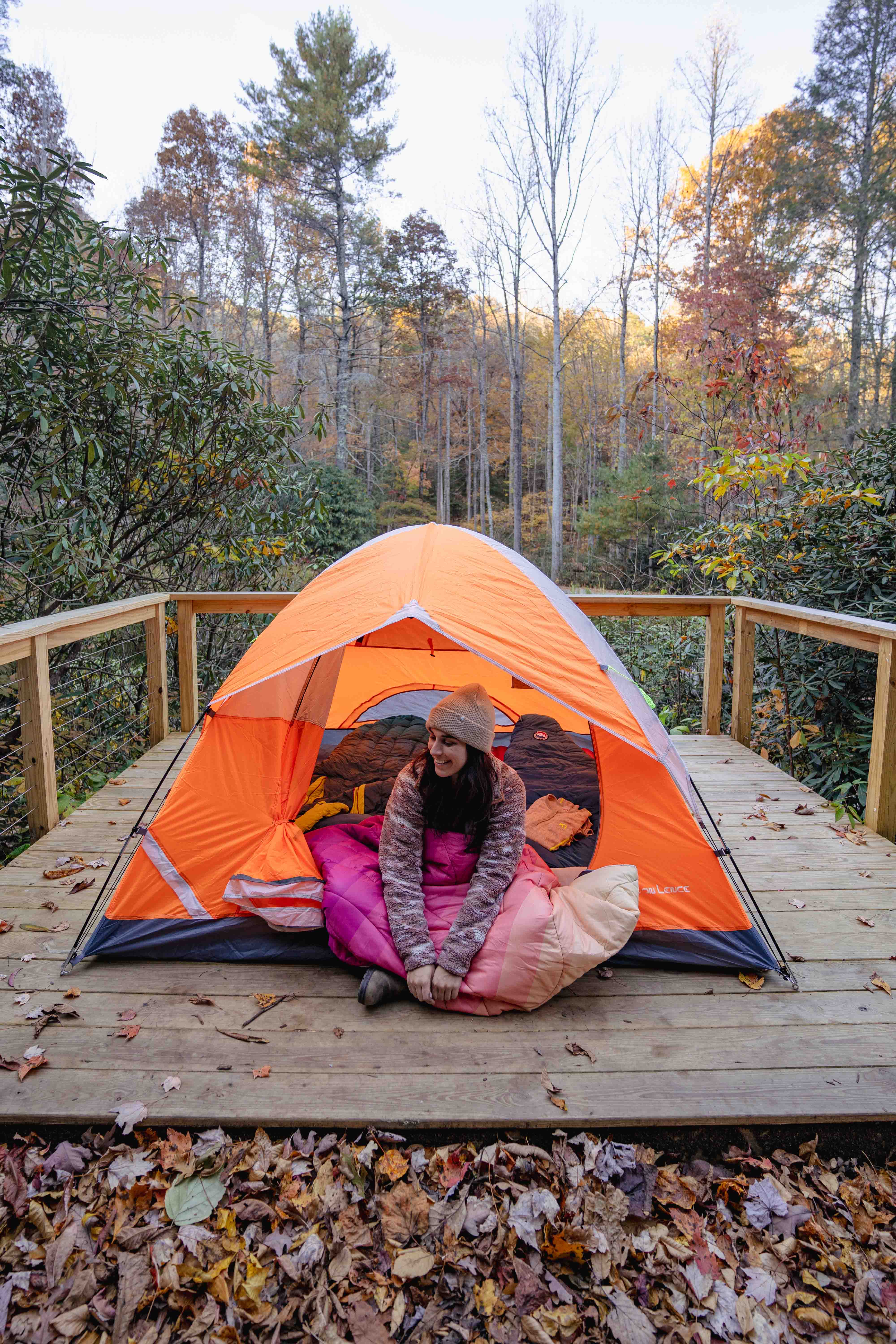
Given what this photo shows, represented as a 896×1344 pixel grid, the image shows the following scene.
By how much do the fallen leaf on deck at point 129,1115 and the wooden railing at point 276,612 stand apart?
64.1 inches

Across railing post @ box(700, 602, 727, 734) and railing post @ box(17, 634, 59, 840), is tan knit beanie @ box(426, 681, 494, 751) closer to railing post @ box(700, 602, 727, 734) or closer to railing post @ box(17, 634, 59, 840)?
railing post @ box(17, 634, 59, 840)

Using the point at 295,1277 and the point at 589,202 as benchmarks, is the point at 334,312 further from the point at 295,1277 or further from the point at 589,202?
the point at 295,1277

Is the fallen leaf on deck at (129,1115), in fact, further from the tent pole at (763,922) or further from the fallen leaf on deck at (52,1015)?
the tent pole at (763,922)

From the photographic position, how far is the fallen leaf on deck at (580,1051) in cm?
174

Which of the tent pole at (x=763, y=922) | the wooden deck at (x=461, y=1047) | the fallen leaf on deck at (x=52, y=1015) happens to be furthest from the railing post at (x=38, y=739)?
the tent pole at (x=763, y=922)

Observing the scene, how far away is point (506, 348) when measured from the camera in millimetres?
16641

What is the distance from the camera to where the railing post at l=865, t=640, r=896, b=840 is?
2916 mm

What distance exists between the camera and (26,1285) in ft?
4.11

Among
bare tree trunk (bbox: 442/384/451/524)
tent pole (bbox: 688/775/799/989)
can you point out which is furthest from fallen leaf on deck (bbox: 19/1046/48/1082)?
bare tree trunk (bbox: 442/384/451/524)

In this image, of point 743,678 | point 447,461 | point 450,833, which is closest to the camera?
point 450,833

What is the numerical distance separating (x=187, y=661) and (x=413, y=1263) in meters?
3.51

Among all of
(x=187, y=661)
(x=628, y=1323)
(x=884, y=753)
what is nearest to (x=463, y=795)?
(x=628, y=1323)

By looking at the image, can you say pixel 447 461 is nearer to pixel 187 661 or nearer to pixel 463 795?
pixel 187 661

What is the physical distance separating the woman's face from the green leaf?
103 cm
